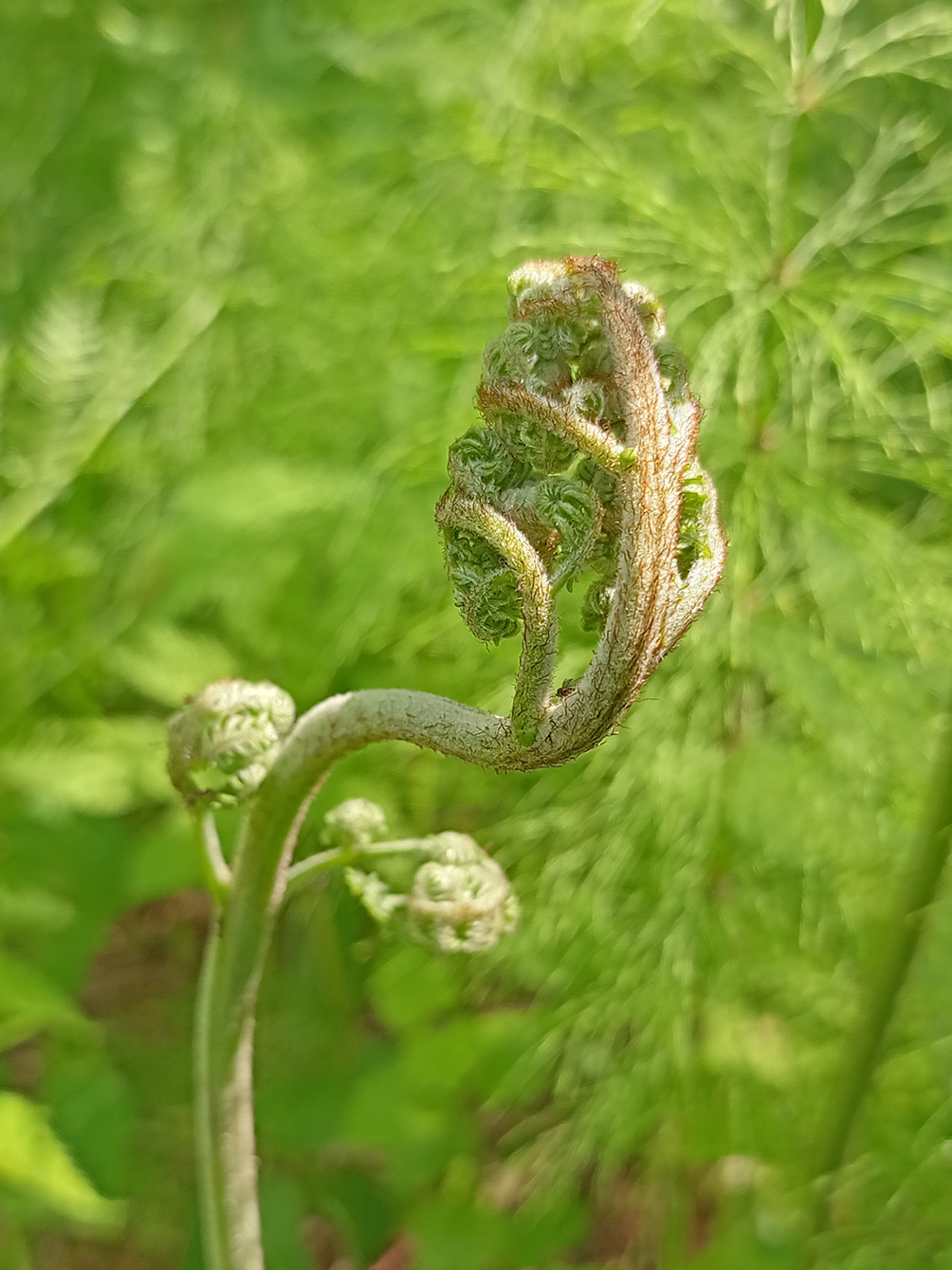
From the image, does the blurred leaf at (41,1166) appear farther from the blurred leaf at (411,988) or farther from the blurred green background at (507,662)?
the blurred leaf at (411,988)

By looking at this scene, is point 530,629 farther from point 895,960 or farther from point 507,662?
point 507,662

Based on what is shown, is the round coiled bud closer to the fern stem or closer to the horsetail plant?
the horsetail plant

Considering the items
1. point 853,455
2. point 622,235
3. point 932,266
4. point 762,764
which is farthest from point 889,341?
point 762,764

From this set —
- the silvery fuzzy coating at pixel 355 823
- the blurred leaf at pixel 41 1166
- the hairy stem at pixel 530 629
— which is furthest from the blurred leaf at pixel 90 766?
the hairy stem at pixel 530 629

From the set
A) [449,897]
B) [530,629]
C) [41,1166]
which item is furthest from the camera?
[41,1166]

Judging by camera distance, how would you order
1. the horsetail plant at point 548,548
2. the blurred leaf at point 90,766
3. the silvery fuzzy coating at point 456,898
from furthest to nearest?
the blurred leaf at point 90,766
the silvery fuzzy coating at point 456,898
the horsetail plant at point 548,548

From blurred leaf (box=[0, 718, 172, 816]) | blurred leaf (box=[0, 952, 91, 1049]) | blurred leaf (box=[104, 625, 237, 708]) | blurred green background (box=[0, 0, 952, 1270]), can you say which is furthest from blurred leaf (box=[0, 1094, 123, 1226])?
blurred leaf (box=[104, 625, 237, 708])

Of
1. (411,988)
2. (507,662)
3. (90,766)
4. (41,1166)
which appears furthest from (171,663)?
(41,1166)
